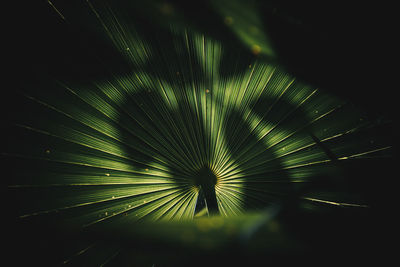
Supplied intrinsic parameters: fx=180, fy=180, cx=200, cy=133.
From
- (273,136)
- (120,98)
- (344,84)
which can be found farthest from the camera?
(273,136)

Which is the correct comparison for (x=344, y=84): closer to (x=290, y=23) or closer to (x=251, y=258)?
(x=290, y=23)

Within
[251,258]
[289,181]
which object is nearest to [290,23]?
[251,258]

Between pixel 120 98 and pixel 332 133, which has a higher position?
pixel 120 98

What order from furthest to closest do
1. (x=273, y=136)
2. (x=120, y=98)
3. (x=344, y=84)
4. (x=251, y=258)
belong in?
(x=273, y=136) < (x=120, y=98) < (x=344, y=84) < (x=251, y=258)

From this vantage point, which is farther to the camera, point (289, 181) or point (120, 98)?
point (289, 181)

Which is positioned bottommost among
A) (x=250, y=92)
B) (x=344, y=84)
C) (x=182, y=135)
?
(x=344, y=84)

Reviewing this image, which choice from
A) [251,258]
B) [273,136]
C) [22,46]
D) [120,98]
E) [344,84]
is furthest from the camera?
[273,136]

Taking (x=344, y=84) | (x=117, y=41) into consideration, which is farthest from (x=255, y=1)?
(x=117, y=41)

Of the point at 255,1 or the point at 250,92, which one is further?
the point at 250,92

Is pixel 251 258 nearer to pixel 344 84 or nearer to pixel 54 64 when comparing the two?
pixel 344 84
